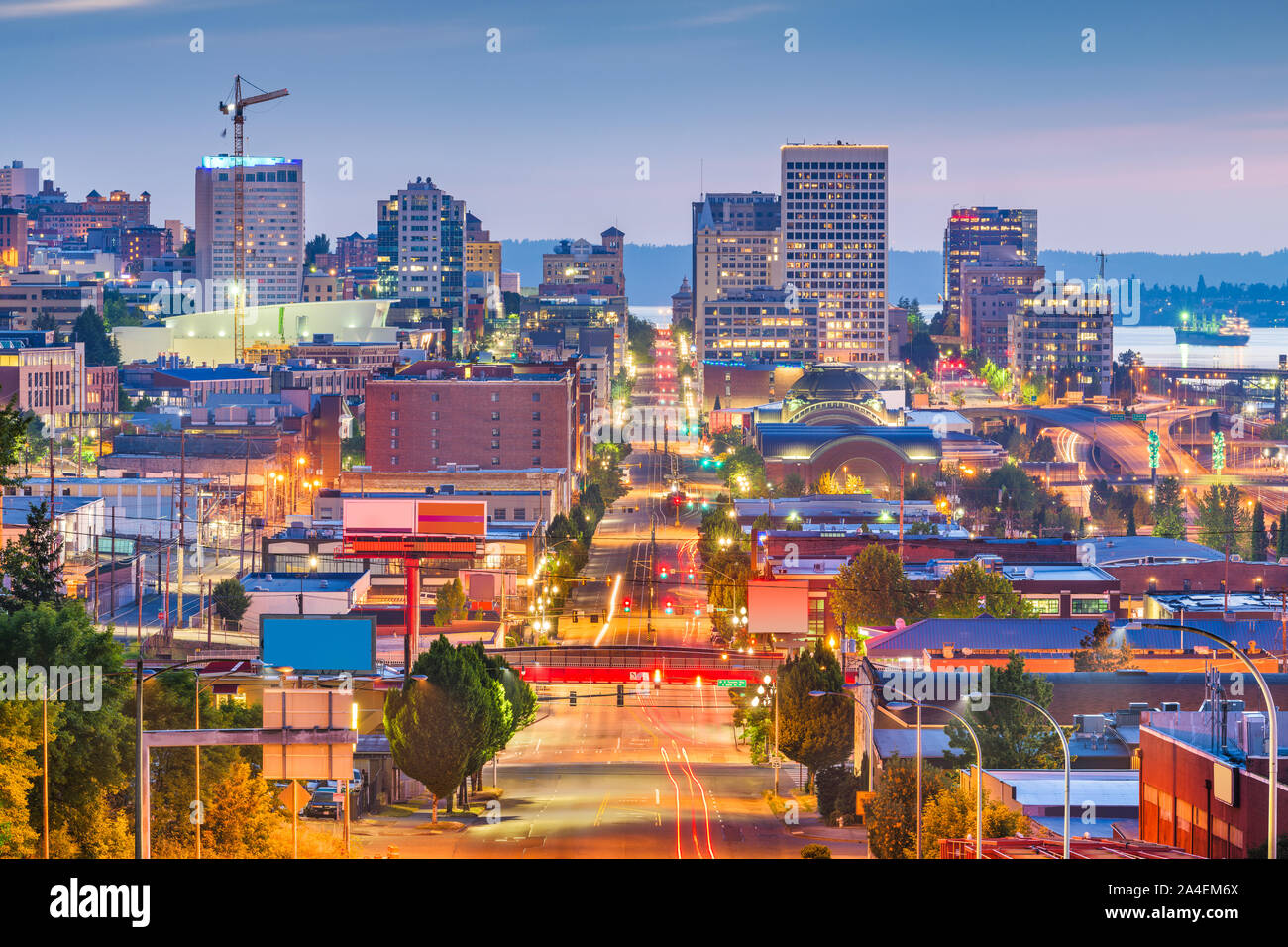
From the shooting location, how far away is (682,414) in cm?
19400

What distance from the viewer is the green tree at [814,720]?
144ft

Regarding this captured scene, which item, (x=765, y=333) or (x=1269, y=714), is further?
(x=765, y=333)

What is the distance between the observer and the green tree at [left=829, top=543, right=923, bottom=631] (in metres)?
62.4

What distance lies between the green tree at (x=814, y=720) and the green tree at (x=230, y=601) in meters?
24.9

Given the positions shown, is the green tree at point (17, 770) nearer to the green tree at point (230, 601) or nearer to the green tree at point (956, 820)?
the green tree at point (956, 820)

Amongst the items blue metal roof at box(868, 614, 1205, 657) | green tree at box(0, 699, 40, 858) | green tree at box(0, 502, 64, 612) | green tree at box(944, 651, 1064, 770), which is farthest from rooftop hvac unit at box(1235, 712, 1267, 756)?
green tree at box(0, 502, 64, 612)

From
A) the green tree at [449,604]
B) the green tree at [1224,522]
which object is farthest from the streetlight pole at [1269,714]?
the green tree at [1224,522]

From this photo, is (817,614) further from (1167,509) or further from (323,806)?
(1167,509)

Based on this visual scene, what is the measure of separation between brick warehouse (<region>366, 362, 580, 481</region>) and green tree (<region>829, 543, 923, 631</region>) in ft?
135

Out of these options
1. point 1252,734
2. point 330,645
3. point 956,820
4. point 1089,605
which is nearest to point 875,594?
point 1089,605

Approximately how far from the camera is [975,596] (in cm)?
6078

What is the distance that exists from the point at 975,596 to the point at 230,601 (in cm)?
2635

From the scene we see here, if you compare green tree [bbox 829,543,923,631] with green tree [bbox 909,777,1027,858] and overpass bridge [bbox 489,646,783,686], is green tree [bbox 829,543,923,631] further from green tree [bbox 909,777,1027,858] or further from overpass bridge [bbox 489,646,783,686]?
green tree [bbox 909,777,1027,858]
